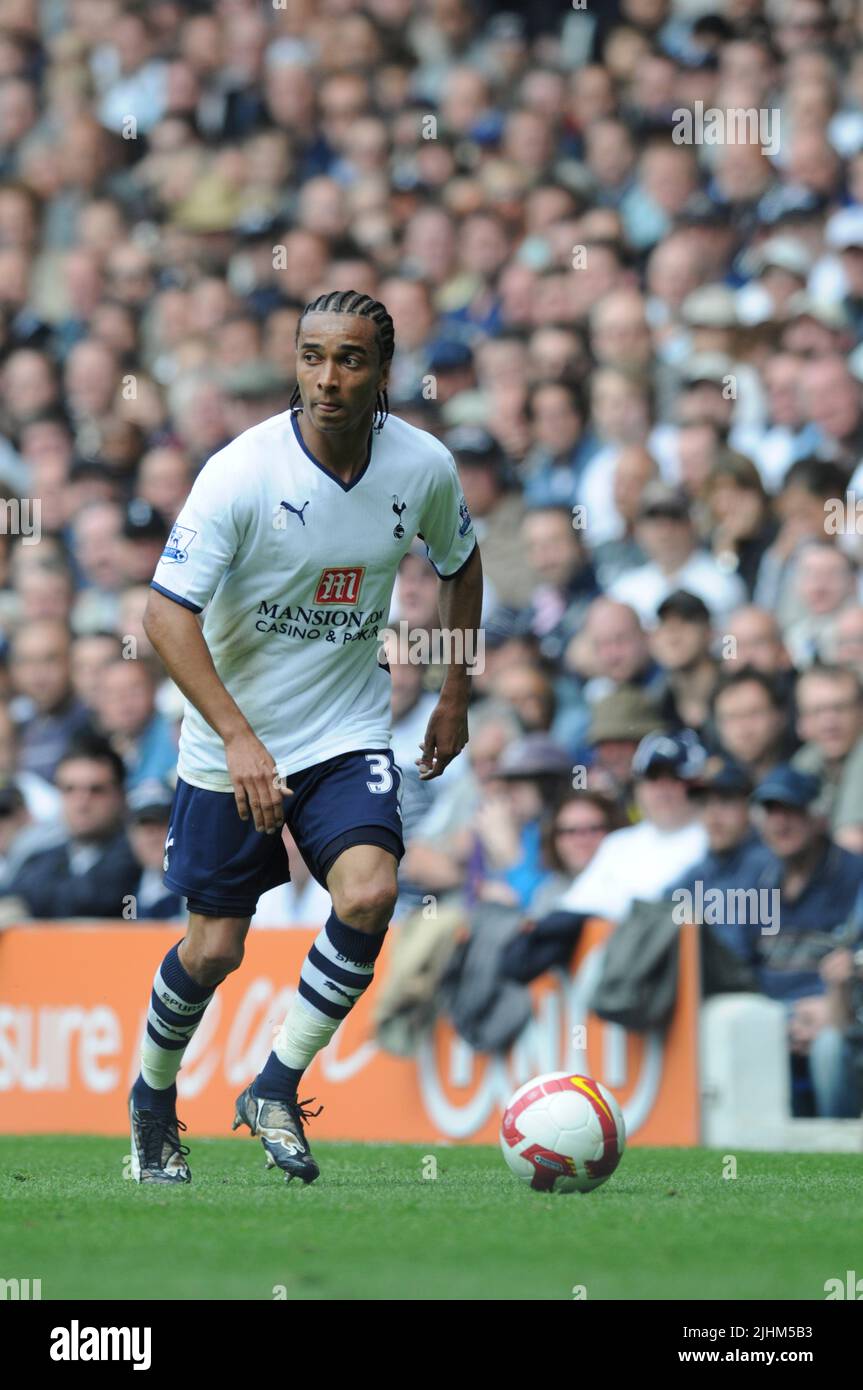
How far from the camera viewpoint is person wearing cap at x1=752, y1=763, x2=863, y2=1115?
9.77m

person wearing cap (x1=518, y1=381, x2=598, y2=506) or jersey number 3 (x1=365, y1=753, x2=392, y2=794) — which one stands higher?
person wearing cap (x1=518, y1=381, x2=598, y2=506)

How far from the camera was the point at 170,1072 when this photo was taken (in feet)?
23.4

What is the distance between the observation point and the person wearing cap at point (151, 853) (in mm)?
11664

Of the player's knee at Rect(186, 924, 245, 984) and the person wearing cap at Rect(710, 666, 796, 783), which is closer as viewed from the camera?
the player's knee at Rect(186, 924, 245, 984)

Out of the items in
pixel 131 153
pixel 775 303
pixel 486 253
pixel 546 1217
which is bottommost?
pixel 546 1217

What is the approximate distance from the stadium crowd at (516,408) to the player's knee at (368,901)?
3.32 meters

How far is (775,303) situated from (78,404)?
5.42 metres

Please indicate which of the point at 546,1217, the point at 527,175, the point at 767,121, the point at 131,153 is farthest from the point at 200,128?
the point at 546,1217

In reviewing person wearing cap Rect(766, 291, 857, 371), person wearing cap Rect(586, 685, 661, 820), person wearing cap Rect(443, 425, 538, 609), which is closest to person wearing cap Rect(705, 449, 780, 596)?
person wearing cap Rect(766, 291, 857, 371)

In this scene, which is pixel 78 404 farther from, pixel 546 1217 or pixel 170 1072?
pixel 546 1217

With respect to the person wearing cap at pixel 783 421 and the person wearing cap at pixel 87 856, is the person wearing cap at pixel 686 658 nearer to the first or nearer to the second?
the person wearing cap at pixel 783 421

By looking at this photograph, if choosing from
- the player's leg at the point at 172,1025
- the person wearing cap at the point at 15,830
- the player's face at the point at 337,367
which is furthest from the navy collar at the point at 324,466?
the person wearing cap at the point at 15,830

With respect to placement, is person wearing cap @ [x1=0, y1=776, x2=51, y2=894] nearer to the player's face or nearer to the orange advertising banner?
the orange advertising banner

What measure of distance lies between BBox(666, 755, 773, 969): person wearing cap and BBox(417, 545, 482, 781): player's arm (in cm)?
297
